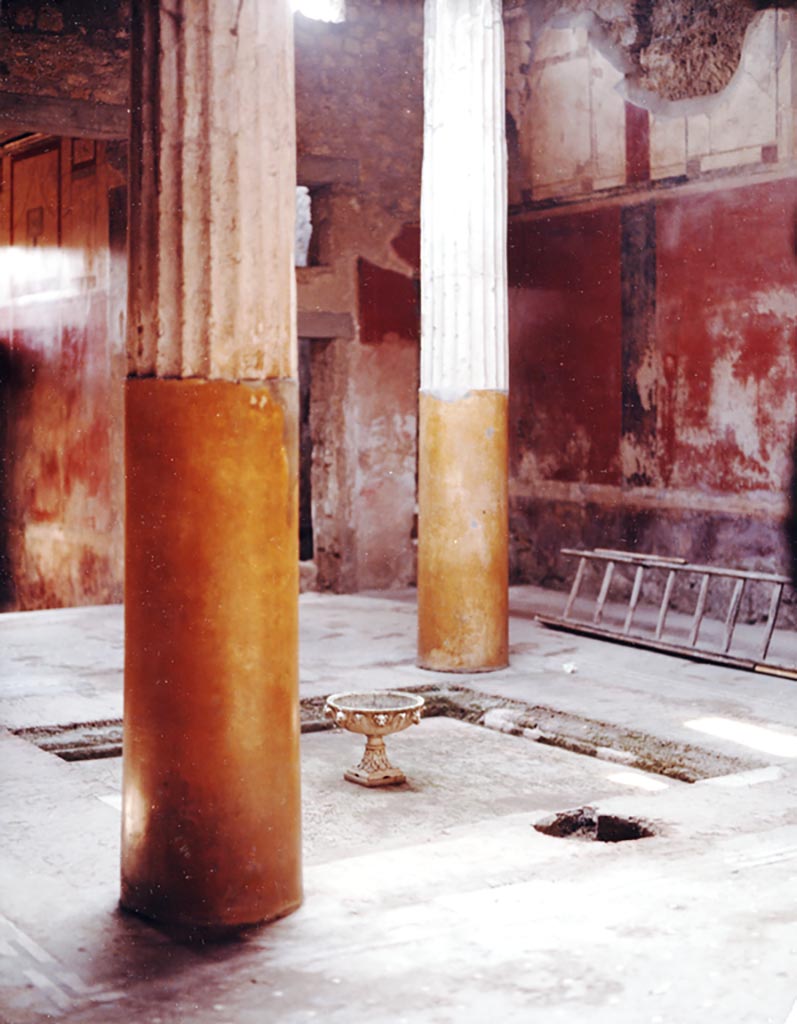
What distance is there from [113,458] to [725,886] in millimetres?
9066

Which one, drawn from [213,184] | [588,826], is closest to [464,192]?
[588,826]

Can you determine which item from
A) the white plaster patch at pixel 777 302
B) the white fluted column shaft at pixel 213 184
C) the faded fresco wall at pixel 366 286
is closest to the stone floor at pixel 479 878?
the white fluted column shaft at pixel 213 184

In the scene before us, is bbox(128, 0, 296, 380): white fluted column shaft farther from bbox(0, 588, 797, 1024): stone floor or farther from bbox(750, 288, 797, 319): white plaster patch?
bbox(750, 288, 797, 319): white plaster patch

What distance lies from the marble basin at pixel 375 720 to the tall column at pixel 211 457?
1.82 meters

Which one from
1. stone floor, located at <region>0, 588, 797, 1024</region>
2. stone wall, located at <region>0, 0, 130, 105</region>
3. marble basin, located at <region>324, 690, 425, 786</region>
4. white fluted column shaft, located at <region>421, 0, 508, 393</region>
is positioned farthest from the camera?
stone wall, located at <region>0, 0, 130, 105</region>

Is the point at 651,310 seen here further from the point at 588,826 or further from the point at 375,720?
the point at 588,826

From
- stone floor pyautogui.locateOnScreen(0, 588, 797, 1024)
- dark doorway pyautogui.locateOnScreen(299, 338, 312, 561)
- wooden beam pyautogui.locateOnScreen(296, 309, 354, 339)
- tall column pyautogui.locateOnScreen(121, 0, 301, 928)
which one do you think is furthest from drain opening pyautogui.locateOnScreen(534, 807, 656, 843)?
dark doorway pyautogui.locateOnScreen(299, 338, 312, 561)

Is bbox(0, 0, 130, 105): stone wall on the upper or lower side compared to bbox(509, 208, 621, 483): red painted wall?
upper

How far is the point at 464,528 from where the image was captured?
28.5ft

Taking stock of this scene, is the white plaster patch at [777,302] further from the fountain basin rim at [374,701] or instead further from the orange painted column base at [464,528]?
the fountain basin rim at [374,701]

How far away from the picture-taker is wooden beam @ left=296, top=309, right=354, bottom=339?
12.3m

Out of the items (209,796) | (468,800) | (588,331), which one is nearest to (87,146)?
(588,331)

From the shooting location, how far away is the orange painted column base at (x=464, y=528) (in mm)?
8641

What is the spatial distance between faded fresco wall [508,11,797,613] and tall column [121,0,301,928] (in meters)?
6.95
